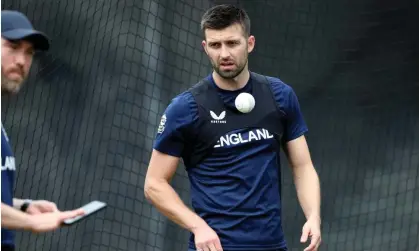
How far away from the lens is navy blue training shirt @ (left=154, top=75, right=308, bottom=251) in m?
4.87

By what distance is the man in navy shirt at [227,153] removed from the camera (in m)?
4.88

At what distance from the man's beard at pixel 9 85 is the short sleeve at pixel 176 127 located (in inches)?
49.1

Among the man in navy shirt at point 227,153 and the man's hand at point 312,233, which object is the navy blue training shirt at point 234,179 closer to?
the man in navy shirt at point 227,153

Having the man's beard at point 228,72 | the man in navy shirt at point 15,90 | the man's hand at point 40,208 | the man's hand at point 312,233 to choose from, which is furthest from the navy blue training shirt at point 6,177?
the man's hand at point 312,233

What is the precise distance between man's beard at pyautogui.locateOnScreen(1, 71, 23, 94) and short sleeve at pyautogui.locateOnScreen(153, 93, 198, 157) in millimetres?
1248

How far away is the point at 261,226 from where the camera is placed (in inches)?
192

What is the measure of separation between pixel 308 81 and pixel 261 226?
3.01 meters

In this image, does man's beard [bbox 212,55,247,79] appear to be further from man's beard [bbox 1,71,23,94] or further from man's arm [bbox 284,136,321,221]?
Answer: man's beard [bbox 1,71,23,94]

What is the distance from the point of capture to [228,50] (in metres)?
4.91

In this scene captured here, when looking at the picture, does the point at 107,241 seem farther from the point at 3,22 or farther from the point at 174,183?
the point at 3,22

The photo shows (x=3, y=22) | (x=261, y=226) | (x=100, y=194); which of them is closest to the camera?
(x=3, y=22)

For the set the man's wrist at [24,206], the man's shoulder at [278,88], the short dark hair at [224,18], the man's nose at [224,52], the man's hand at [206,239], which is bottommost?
the man's hand at [206,239]

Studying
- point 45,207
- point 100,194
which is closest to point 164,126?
point 45,207

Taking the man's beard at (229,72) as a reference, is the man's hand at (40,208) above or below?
below
